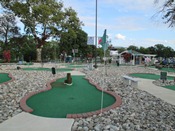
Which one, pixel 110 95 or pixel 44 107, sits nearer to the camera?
pixel 44 107

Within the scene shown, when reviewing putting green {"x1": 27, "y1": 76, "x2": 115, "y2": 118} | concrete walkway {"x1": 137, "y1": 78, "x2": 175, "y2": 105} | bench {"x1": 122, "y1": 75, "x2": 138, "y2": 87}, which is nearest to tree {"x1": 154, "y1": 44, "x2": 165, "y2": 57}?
bench {"x1": 122, "y1": 75, "x2": 138, "y2": 87}

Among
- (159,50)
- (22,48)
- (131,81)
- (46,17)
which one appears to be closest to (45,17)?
(46,17)

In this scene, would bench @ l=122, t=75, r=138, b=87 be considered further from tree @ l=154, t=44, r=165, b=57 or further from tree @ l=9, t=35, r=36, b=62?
tree @ l=154, t=44, r=165, b=57

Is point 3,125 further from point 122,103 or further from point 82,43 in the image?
point 82,43

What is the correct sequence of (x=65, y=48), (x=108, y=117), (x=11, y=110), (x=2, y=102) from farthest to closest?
(x=65, y=48) < (x=2, y=102) < (x=11, y=110) < (x=108, y=117)

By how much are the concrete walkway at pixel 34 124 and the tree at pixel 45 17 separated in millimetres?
27900

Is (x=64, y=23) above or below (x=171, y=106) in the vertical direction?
above

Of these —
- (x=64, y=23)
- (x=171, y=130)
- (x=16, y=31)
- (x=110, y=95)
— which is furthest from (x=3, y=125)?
(x=16, y=31)

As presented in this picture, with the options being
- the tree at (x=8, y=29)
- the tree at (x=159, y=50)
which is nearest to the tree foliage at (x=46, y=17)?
the tree at (x=8, y=29)

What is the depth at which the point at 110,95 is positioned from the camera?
7422mm

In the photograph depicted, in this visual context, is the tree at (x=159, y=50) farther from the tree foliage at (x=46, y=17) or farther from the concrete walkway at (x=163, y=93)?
the concrete walkway at (x=163, y=93)

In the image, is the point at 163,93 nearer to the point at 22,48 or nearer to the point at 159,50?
the point at 22,48

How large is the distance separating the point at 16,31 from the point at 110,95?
3847 centimetres

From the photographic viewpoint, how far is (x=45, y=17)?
104 feet
